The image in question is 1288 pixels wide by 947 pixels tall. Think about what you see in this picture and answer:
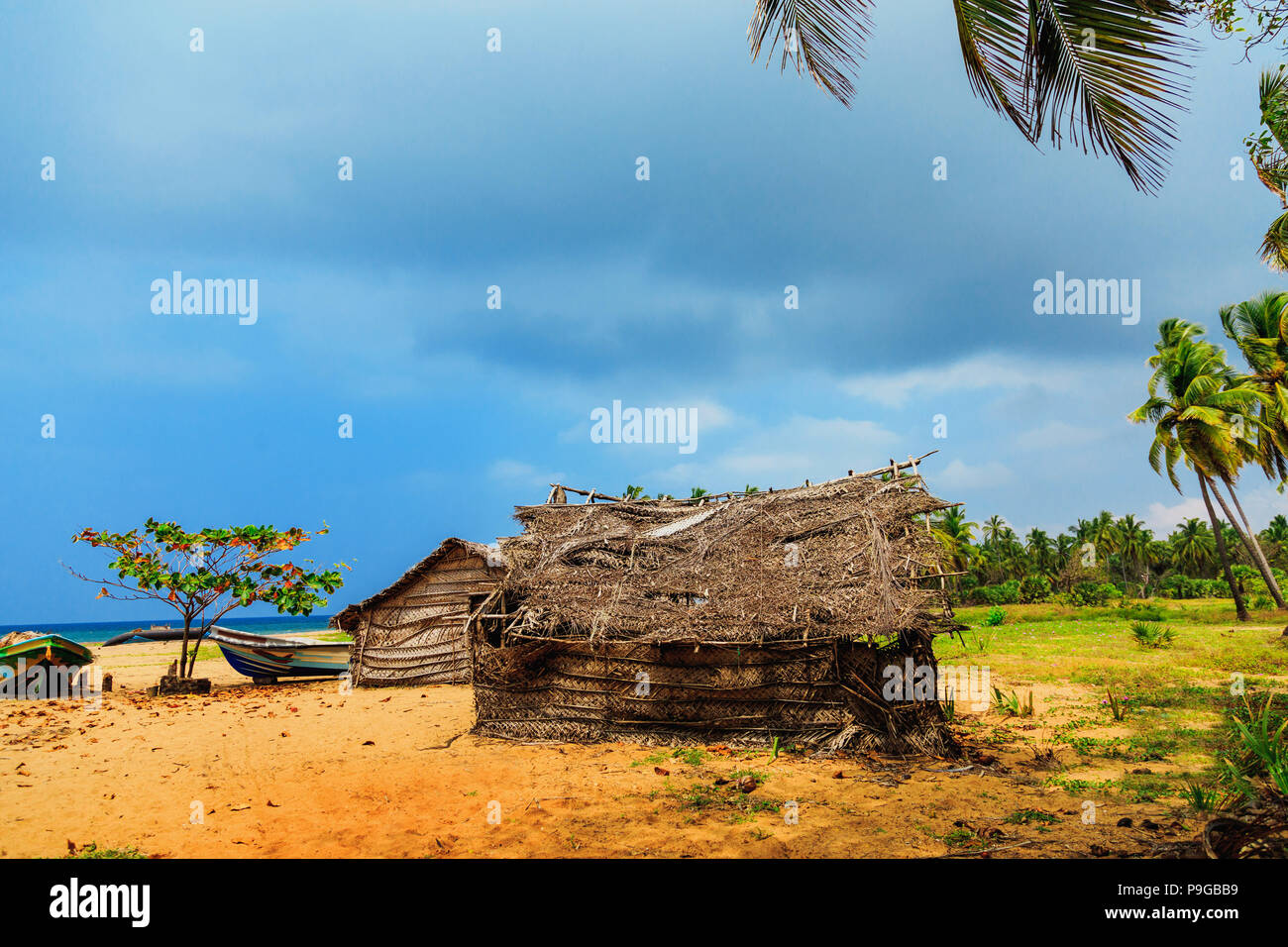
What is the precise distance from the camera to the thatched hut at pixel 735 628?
342 inches

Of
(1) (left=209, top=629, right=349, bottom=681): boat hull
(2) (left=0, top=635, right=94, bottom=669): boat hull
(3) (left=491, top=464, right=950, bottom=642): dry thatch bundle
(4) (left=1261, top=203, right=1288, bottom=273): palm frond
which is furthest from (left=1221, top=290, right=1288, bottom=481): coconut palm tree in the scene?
(2) (left=0, top=635, right=94, bottom=669): boat hull

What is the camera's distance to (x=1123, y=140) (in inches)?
192

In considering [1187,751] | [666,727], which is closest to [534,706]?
[666,727]

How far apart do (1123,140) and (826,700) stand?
267 inches

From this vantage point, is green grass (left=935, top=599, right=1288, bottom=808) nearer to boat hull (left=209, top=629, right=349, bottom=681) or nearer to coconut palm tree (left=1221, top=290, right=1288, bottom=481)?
coconut palm tree (left=1221, top=290, right=1288, bottom=481)

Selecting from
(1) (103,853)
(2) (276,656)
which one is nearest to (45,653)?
(2) (276,656)

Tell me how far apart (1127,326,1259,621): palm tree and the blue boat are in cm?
2973

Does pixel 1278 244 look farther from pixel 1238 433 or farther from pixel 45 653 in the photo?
pixel 45 653

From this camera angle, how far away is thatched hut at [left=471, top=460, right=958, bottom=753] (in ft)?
28.5

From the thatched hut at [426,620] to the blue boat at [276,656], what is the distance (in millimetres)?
1557

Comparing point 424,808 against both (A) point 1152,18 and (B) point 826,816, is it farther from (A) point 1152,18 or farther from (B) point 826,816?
(A) point 1152,18

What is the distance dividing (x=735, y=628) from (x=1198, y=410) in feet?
81.4

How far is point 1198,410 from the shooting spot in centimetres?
2467
